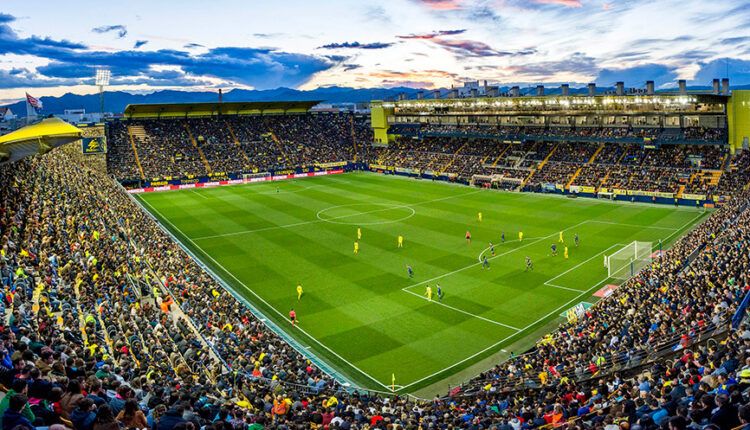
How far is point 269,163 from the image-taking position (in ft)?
307

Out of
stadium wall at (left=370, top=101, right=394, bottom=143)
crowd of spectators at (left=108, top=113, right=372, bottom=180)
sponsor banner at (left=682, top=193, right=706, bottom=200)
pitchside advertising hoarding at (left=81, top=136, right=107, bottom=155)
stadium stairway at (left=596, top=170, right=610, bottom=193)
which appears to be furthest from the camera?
stadium wall at (left=370, top=101, right=394, bottom=143)

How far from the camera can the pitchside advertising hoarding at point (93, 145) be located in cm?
8075

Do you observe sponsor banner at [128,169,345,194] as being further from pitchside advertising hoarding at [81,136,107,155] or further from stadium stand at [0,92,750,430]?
stadium stand at [0,92,750,430]

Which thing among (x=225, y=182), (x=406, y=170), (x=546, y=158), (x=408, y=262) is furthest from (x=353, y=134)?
(x=408, y=262)

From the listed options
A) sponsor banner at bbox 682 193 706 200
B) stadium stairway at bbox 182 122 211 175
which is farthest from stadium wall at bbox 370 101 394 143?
sponsor banner at bbox 682 193 706 200

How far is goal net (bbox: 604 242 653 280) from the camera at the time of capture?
3462 centimetres

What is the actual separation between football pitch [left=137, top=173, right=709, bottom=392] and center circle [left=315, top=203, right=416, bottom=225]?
0.22m

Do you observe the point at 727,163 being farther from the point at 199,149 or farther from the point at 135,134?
the point at 135,134

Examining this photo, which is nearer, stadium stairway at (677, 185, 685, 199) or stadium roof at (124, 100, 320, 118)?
stadium stairway at (677, 185, 685, 199)

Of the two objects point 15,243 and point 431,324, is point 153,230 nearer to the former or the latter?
point 15,243

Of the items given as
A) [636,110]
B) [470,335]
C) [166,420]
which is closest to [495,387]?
[470,335]

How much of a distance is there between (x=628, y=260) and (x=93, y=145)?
78.5m

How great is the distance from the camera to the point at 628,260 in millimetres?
36562

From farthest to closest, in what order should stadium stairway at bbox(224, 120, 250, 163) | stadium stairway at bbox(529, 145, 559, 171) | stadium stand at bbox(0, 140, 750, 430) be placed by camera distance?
stadium stairway at bbox(224, 120, 250, 163) → stadium stairway at bbox(529, 145, 559, 171) → stadium stand at bbox(0, 140, 750, 430)
